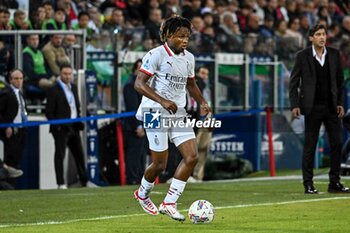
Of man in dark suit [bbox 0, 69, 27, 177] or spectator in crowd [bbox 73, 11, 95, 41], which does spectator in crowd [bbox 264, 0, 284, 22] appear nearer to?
spectator in crowd [bbox 73, 11, 95, 41]

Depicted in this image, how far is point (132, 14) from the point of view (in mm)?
24281

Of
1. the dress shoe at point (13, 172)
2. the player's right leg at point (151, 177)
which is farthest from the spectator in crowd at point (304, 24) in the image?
the player's right leg at point (151, 177)

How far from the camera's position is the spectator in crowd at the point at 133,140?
2053cm

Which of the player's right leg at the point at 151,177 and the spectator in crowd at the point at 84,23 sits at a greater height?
the spectator in crowd at the point at 84,23

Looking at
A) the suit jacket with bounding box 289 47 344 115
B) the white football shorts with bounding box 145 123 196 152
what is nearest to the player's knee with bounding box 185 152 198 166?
the white football shorts with bounding box 145 123 196 152

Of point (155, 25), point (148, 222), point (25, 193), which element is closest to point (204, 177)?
point (155, 25)

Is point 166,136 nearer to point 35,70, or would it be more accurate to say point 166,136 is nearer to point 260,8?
point 35,70

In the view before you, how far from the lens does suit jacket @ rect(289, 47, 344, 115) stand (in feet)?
49.8

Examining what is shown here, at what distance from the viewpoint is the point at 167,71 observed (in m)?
12.1

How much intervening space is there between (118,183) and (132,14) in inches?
200

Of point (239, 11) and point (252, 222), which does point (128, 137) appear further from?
point (252, 222)

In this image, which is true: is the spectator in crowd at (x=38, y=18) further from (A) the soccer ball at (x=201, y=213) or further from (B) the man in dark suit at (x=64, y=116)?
(A) the soccer ball at (x=201, y=213)

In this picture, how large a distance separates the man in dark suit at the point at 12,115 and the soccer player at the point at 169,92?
6.98 meters

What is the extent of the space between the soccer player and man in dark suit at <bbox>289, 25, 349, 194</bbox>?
10.9 feet
